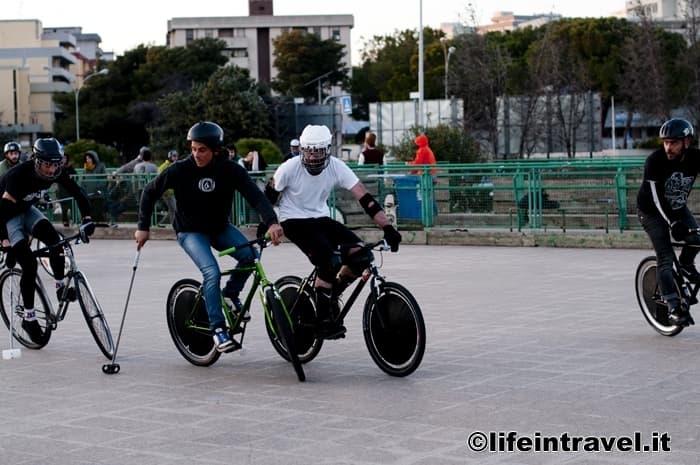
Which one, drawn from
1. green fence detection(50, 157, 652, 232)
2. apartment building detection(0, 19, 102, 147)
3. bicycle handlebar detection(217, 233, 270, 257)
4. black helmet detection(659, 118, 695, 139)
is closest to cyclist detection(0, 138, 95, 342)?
bicycle handlebar detection(217, 233, 270, 257)

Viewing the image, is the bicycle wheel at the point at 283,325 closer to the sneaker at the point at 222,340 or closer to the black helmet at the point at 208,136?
the sneaker at the point at 222,340

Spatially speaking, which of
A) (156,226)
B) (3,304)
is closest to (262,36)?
(156,226)

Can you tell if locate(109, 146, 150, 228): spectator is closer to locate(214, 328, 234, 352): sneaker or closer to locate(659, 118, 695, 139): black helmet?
locate(214, 328, 234, 352): sneaker

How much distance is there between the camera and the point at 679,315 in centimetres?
984

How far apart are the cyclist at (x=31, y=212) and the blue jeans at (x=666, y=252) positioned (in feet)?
13.8

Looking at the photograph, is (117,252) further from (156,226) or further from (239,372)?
(239,372)

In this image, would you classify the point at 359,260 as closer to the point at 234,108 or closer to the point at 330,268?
the point at 330,268

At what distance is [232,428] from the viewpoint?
277 inches

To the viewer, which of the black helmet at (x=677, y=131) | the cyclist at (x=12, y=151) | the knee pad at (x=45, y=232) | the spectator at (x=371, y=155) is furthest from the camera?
the spectator at (x=371, y=155)

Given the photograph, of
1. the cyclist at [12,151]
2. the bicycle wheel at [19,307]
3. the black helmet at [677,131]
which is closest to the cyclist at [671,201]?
the black helmet at [677,131]

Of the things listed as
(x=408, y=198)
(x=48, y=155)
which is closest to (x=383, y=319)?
(x=48, y=155)

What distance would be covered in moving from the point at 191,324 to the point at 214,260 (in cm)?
60

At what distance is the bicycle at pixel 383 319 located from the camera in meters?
8.34

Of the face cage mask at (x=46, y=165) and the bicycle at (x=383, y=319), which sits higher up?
the face cage mask at (x=46, y=165)
